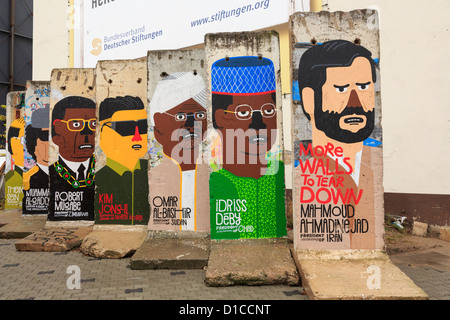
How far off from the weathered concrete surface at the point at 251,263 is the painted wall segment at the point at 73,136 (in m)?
2.78

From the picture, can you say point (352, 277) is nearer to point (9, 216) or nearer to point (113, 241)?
point (113, 241)

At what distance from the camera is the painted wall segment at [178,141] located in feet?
15.0

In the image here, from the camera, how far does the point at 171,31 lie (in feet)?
26.2

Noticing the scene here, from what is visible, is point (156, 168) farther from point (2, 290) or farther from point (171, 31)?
point (171, 31)

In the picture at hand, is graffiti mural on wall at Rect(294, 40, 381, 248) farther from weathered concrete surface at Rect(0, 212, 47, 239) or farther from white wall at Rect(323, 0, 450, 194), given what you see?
weathered concrete surface at Rect(0, 212, 47, 239)

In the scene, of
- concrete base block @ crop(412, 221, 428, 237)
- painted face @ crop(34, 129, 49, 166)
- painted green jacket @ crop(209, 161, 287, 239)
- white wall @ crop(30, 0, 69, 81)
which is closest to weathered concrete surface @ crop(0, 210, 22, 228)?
painted face @ crop(34, 129, 49, 166)

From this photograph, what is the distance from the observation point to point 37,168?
6723 millimetres

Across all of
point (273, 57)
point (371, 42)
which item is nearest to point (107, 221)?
point (273, 57)

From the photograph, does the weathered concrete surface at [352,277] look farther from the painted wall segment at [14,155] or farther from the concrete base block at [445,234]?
the painted wall segment at [14,155]

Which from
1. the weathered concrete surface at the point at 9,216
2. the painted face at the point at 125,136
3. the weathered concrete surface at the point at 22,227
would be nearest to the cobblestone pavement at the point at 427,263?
the painted face at the point at 125,136

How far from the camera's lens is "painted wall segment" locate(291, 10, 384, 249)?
3.57 m
